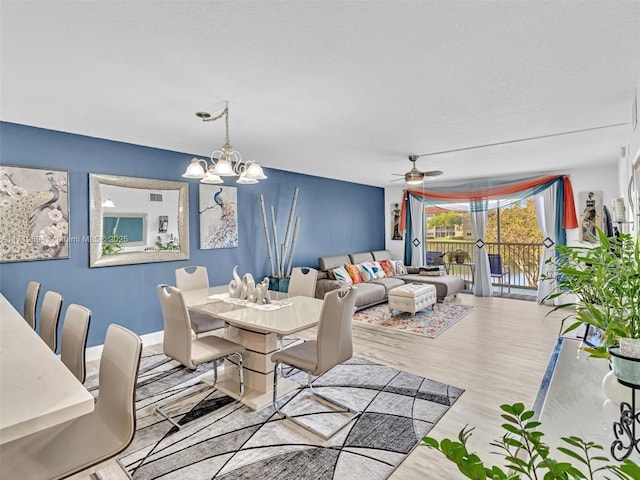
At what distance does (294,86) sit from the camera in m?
2.46

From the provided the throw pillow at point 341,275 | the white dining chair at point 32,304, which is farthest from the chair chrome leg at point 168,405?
the throw pillow at point 341,275

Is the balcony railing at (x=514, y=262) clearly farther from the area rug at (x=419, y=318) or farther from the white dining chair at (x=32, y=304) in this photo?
the white dining chair at (x=32, y=304)

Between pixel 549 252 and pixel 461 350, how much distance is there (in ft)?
11.6

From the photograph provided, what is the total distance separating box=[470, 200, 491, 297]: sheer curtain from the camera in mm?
6859

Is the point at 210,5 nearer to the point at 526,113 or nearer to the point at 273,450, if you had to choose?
the point at 273,450

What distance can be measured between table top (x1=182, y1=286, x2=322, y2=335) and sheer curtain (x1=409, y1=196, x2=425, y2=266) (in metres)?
5.10

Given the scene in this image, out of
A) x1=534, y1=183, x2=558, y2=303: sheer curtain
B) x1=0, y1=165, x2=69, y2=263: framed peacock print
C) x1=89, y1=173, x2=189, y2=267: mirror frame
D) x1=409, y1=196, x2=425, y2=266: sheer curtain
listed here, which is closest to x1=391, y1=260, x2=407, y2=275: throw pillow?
x1=409, y1=196, x2=425, y2=266: sheer curtain

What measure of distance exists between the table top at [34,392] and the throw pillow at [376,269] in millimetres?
5572

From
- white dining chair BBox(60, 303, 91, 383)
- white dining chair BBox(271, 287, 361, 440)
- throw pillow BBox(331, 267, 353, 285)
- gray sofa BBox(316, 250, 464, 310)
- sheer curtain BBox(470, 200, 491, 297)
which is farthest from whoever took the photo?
sheer curtain BBox(470, 200, 491, 297)

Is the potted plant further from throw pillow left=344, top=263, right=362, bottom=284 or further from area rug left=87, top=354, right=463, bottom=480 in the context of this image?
area rug left=87, top=354, right=463, bottom=480

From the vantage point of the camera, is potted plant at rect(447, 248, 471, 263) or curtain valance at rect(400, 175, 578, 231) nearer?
curtain valance at rect(400, 175, 578, 231)

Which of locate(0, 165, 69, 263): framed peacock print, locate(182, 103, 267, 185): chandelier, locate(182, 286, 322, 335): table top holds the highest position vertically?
locate(182, 103, 267, 185): chandelier

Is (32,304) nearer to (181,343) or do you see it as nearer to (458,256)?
(181,343)

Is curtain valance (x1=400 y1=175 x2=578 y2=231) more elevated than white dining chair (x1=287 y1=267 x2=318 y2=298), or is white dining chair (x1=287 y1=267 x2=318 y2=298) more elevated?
curtain valance (x1=400 y1=175 x2=578 y2=231)
